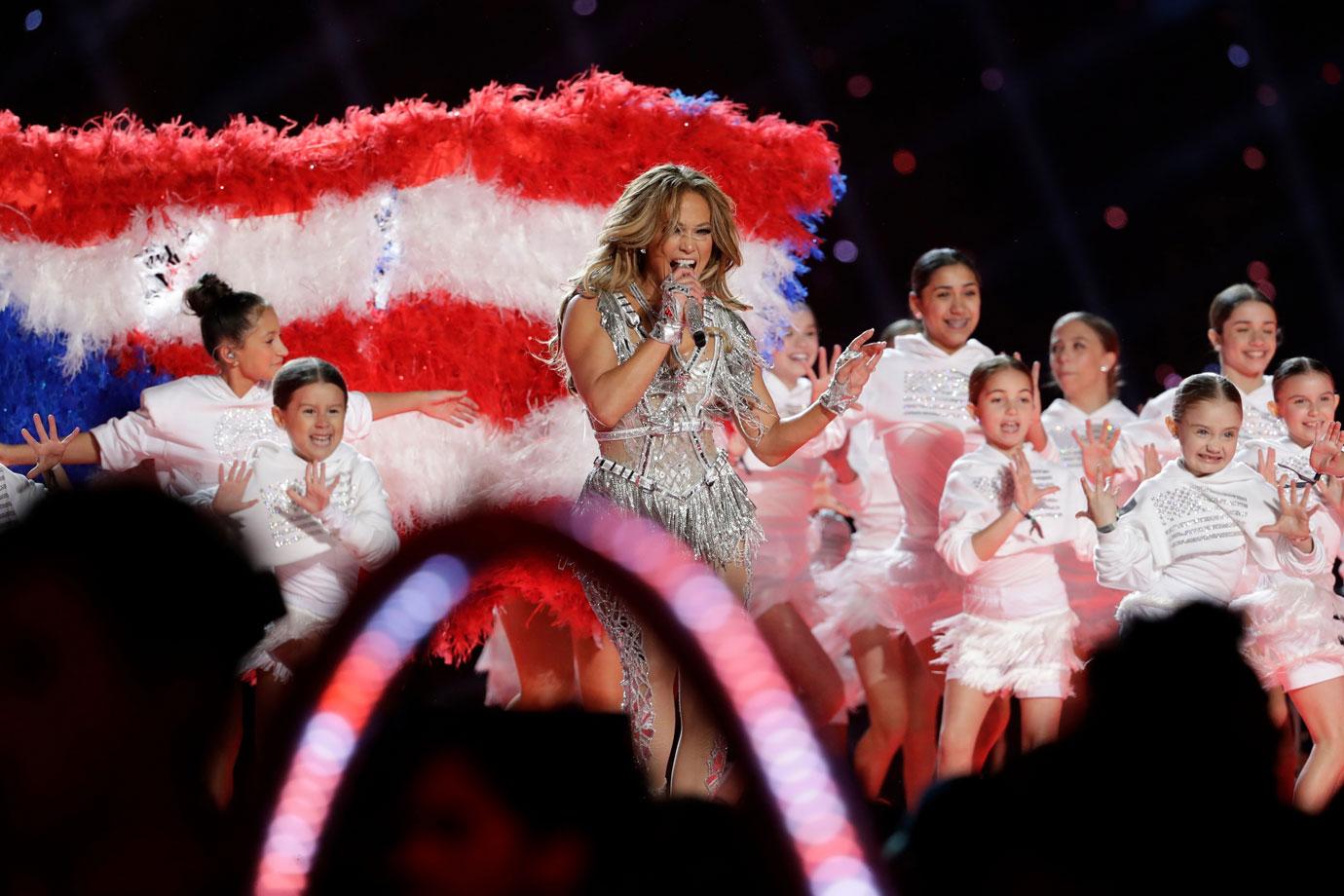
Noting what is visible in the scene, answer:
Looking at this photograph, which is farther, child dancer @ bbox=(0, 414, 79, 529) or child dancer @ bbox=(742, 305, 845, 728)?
child dancer @ bbox=(742, 305, 845, 728)

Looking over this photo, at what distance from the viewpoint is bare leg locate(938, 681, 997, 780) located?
424 cm

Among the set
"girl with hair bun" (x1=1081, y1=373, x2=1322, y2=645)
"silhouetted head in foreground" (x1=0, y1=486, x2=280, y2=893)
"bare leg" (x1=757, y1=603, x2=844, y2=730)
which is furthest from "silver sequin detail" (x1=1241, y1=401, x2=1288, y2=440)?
"silhouetted head in foreground" (x1=0, y1=486, x2=280, y2=893)

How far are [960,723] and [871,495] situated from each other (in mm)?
1312

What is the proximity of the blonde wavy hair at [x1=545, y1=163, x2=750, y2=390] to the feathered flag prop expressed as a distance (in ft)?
2.87

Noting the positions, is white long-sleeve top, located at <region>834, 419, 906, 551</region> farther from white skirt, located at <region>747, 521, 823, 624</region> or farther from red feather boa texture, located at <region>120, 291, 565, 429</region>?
red feather boa texture, located at <region>120, 291, 565, 429</region>

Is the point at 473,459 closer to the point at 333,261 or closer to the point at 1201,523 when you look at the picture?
the point at 333,261

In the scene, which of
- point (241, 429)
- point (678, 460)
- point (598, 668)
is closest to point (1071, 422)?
point (598, 668)

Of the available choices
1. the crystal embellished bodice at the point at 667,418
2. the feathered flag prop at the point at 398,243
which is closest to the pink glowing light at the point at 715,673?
the crystal embellished bodice at the point at 667,418

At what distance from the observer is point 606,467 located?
329 centimetres

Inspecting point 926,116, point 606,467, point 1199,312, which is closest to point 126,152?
point 606,467

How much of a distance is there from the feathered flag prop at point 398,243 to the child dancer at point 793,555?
850 millimetres

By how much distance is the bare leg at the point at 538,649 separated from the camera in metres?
4.38

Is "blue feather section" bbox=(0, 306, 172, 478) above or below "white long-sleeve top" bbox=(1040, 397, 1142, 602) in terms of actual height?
above

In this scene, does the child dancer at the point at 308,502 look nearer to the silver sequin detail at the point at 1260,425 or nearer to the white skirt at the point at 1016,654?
the white skirt at the point at 1016,654
